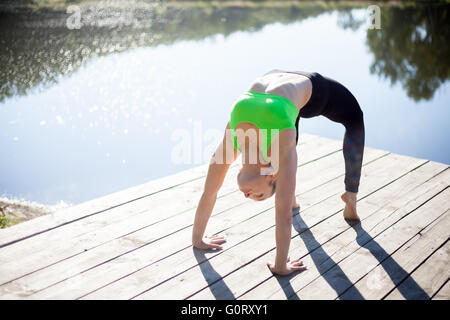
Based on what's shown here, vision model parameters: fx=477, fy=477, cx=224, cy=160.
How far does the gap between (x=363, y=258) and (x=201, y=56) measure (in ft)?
23.2

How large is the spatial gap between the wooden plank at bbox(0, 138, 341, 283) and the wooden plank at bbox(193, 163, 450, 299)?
1.90 feet

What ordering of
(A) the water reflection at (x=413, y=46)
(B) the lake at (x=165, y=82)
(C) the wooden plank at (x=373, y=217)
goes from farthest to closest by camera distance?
(A) the water reflection at (x=413, y=46), (B) the lake at (x=165, y=82), (C) the wooden plank at (x=373, y=217)

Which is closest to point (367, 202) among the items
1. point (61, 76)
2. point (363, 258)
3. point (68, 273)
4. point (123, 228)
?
point (363, 258)

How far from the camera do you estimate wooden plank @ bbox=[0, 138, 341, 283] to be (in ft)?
7.84

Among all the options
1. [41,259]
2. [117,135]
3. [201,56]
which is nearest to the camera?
[41,259]

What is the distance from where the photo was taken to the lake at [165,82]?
4.86 metres

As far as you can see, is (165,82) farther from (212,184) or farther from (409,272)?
(409,272)

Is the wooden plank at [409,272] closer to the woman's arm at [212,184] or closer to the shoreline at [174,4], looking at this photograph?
the woman's arm at [212,184]

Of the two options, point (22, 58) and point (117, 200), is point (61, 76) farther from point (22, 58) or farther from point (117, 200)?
point (117, 200)

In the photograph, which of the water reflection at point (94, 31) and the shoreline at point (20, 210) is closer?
the shoreline at point (20, 210)

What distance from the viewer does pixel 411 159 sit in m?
3.73

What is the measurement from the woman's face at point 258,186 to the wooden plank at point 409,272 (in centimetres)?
57

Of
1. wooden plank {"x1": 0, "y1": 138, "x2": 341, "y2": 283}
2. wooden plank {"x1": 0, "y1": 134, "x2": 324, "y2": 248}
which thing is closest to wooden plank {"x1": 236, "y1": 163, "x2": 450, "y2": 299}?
wooden plank {"x1": 0, "y1": 138, "x2": 341, "y2": 283}

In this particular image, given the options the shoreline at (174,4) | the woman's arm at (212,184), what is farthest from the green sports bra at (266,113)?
the shoreline at (174,4)
